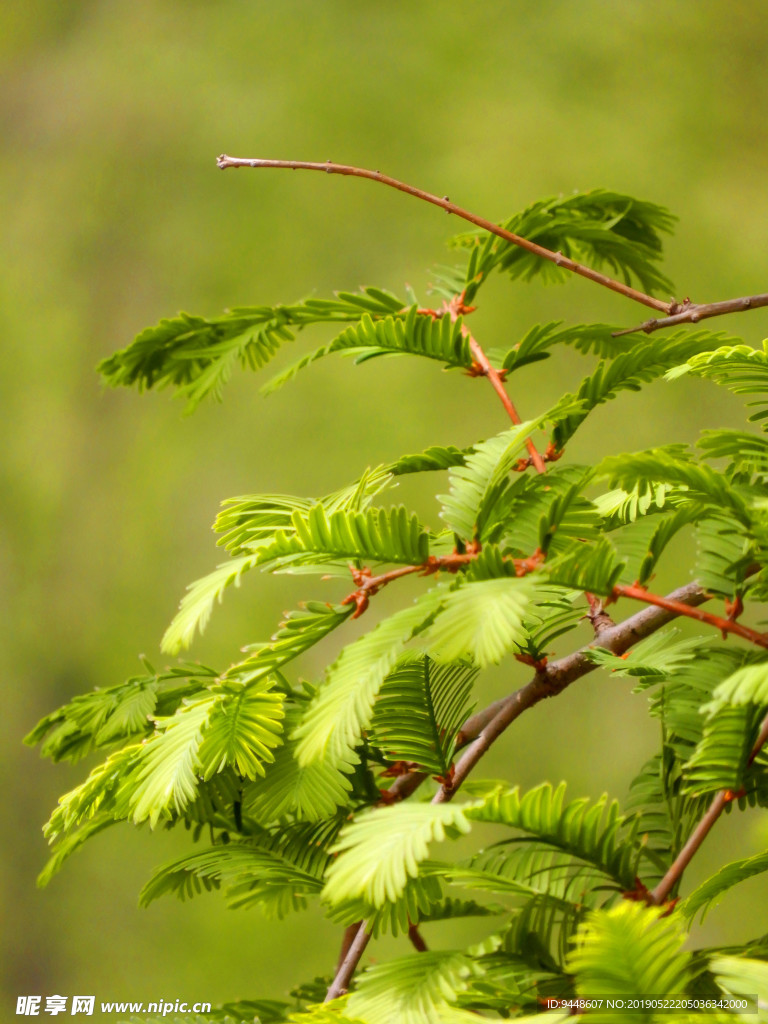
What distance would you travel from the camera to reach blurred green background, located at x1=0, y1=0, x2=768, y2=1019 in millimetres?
1439

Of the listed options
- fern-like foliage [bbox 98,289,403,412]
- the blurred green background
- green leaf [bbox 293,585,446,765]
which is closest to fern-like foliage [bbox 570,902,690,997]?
green leaf [bbox 293,585,446,765]

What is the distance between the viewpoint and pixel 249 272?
5.26 ft

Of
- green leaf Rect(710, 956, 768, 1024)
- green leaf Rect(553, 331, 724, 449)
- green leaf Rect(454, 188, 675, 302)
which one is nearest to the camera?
green leaf Rect(710, 956, 768, 1024)

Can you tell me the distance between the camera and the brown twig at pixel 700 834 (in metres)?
0.36

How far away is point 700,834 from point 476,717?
0.17 meters

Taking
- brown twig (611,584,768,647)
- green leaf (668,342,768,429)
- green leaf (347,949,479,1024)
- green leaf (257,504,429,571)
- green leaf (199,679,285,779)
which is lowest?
green leaf (347,949,479,1024)

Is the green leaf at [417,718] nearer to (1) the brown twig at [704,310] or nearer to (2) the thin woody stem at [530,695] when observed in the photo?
(2) the thin woody stem at [530,695]

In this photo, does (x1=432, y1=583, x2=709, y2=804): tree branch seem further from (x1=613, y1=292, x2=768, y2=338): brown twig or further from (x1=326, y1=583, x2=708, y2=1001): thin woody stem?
(x1=613, y1=292, x2=768, y2=338): brown twig

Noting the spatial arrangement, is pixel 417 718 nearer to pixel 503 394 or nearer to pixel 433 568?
pixel 433 568

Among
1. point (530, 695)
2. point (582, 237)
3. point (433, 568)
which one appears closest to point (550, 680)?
point (530, 695)

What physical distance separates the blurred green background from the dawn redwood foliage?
881 mm

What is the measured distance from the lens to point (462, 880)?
13.6 inches

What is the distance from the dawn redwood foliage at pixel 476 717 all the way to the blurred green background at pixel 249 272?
88 cm

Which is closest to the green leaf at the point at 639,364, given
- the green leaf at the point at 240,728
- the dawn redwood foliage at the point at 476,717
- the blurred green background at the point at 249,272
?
the dawn redwood foliage at the point at 476,717
